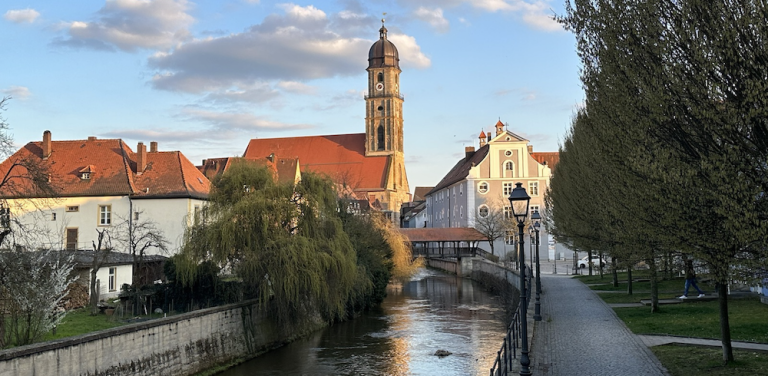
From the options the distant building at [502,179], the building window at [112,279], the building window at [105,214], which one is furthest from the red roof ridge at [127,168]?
the distant building at [502,179]

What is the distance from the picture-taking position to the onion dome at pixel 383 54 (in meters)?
96.4

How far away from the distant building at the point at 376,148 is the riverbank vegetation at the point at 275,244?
67.8 metres

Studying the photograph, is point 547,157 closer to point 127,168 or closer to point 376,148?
point 376,148

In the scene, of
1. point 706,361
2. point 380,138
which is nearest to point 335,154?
point 380,138

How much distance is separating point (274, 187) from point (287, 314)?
4.94 m

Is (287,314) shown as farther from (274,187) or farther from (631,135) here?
(631,135)

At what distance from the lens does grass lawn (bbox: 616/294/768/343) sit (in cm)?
1733

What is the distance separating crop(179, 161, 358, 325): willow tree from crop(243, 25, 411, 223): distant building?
67.8 meters

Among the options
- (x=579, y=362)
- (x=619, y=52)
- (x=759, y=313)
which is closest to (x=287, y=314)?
(x=579, y=362)

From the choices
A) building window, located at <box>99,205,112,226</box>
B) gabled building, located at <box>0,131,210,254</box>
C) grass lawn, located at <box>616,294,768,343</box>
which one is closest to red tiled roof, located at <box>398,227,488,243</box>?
gabled building, located at <box>0,131,210,254</box>

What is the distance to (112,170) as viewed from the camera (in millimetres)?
42250

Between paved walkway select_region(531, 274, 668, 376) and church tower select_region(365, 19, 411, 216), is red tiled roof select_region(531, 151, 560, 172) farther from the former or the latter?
paved walkway select_region(531, 274, 668, 376)

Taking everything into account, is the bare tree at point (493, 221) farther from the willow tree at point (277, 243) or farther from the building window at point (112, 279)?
the building window at point (112, 279)

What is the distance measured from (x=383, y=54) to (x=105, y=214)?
61.9 metres
